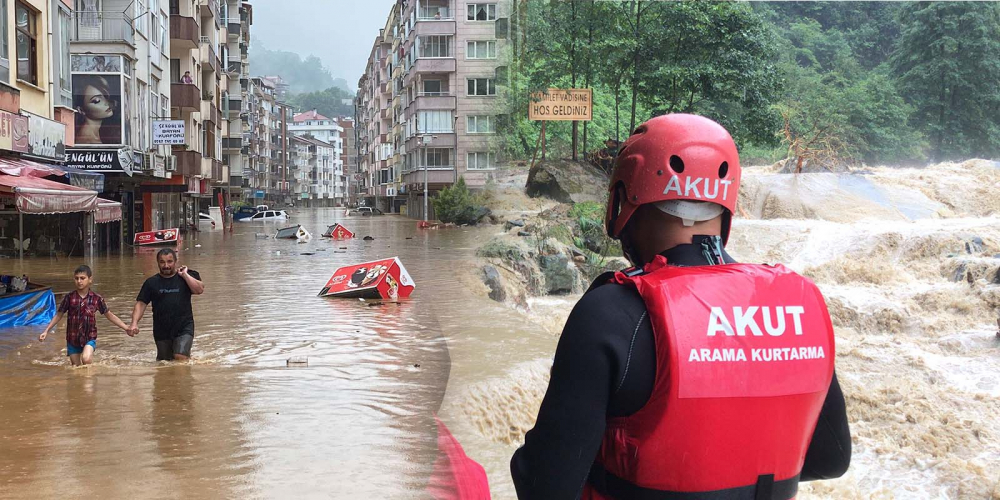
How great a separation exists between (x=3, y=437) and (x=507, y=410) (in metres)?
4.46

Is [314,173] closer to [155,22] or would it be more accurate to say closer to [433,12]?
[433,12]

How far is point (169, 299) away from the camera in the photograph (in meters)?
9.43

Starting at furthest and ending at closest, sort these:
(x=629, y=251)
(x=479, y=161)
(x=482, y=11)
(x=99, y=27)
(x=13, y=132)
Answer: (x=479, y=161), (x=482, y=11), (x=99, y=27), (x=13, y=132), (x=629, y=251)

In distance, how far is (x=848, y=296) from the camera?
21500 mm

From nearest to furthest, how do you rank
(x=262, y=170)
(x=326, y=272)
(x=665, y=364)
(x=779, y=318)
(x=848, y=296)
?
(x=665, y=364) < (x=779, y=318) < (x=848, y=296) < (x=326, y=272) < (x=262, y=170)

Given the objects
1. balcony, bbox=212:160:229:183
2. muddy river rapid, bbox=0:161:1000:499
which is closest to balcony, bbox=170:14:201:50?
balcony, bbox=212:160:229:183

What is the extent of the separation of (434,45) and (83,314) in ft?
175

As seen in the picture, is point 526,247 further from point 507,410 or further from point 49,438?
point 49,438

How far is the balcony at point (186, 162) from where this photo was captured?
1375 inches

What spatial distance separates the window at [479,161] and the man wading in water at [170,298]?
164 feet

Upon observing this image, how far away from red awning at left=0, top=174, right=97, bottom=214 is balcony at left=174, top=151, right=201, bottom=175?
20.3 meters

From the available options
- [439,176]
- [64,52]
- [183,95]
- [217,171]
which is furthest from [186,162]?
[439,176]

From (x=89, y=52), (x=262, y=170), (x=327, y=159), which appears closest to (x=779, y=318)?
(x=89, y=52)

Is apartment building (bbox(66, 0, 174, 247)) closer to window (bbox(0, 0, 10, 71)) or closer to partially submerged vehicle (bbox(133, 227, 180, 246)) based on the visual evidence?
partially submerged vehicle (bbox(133, 227, 180, 246))
